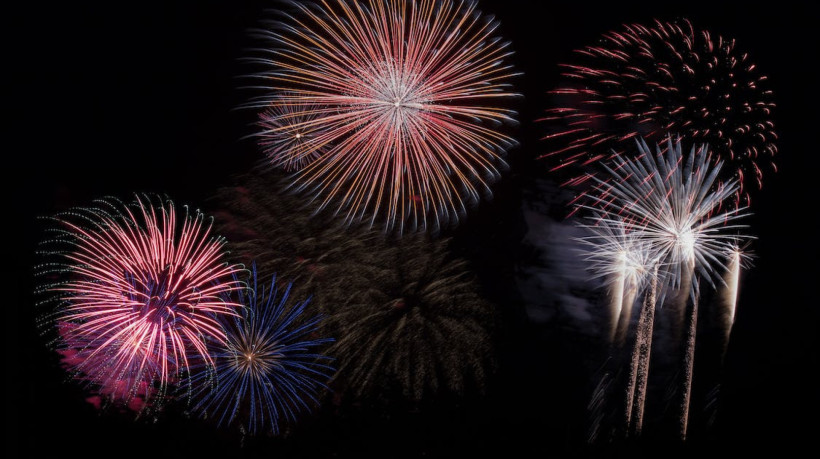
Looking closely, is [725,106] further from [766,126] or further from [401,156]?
[401,156]

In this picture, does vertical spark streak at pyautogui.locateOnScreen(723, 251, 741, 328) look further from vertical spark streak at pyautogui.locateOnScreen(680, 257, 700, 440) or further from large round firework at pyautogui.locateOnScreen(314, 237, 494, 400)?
large round firework at pyautogui.locateOnScreen(314, 237, 494, 400)

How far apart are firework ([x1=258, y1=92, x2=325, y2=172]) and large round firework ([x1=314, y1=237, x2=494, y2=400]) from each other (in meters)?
2.40

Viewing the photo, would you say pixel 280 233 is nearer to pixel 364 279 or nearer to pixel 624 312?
pixel 364 279

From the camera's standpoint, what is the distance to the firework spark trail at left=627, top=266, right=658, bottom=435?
12.3 meters

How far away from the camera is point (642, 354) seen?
12766 mm

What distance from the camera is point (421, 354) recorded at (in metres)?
10.0

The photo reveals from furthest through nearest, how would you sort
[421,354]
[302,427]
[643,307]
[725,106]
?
[302,427] < [643,307] < [421,354] < [725,106]

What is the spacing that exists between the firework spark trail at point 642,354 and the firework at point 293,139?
945 cm

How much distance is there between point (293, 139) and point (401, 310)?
4.32 m

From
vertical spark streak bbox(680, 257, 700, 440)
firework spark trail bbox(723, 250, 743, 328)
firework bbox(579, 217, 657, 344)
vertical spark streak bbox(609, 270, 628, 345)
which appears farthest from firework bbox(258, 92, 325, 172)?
firework spark trail bbox(723, 250, 743, 328)

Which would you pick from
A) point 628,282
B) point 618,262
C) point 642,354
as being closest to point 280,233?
point 618,262

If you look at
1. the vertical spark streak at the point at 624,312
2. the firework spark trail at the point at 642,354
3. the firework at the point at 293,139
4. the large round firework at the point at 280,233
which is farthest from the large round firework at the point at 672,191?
the firework at the point at 293,139

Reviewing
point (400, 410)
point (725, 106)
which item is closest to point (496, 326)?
point (400, 410)

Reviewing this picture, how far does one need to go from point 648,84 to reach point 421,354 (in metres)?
6.95
